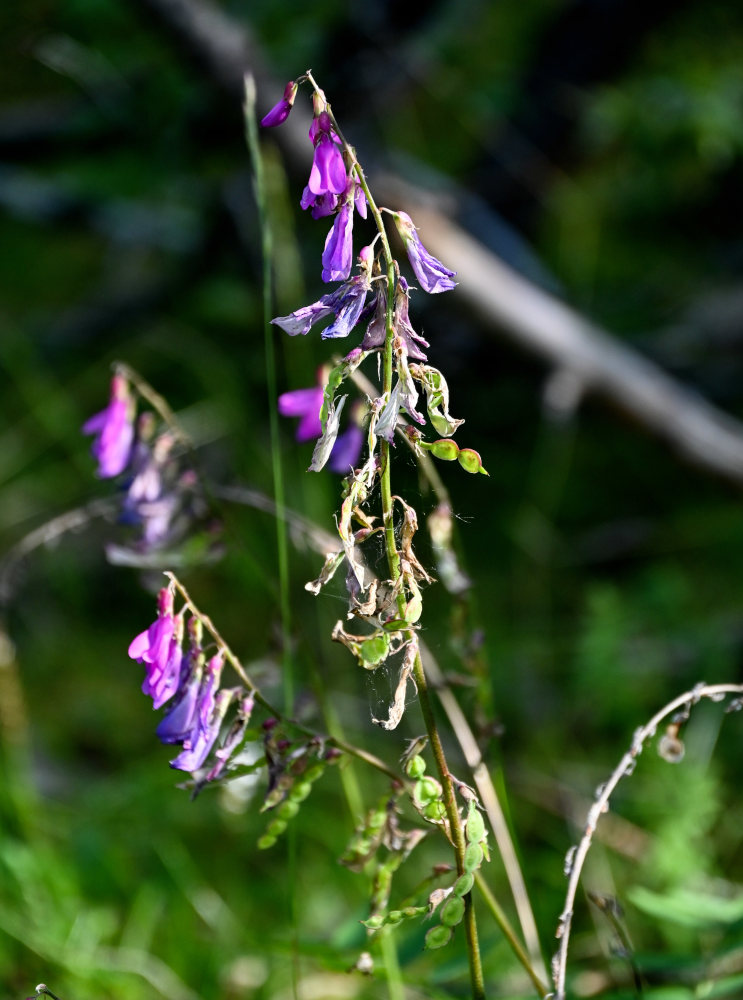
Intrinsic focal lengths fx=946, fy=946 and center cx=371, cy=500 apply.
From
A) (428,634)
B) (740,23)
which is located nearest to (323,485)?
(428,634)

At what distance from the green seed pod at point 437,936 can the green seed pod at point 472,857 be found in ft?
0.22

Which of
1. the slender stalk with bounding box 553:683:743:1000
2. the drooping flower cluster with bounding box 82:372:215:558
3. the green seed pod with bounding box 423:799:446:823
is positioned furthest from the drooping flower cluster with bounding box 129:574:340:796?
the drooping flower cluster with bounding box 82:372:215:558

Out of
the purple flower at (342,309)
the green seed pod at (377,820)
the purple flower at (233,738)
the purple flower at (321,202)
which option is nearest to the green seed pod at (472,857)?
the green seed pod at (377,820)

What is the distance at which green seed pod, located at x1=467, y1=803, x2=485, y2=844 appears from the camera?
810mm

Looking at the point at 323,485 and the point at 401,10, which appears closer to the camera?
the point at 323,485

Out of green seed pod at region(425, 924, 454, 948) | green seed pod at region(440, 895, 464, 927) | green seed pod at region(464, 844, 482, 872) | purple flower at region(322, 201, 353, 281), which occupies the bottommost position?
green seed pod at region(425, 924, 454, 948)

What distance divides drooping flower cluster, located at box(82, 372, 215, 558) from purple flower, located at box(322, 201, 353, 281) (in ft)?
1.73

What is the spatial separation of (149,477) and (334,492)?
3.82 feet

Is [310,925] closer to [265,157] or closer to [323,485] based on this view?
[323,485]

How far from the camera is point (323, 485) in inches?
93.8

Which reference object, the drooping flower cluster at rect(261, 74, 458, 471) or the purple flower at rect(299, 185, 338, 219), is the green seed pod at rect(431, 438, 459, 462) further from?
the purple flower at rect(299, 185, 338, 219)

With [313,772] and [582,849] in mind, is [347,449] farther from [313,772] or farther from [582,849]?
[582,849]

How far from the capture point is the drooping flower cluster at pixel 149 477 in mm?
1227

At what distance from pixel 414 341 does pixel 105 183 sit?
2.69 meters
